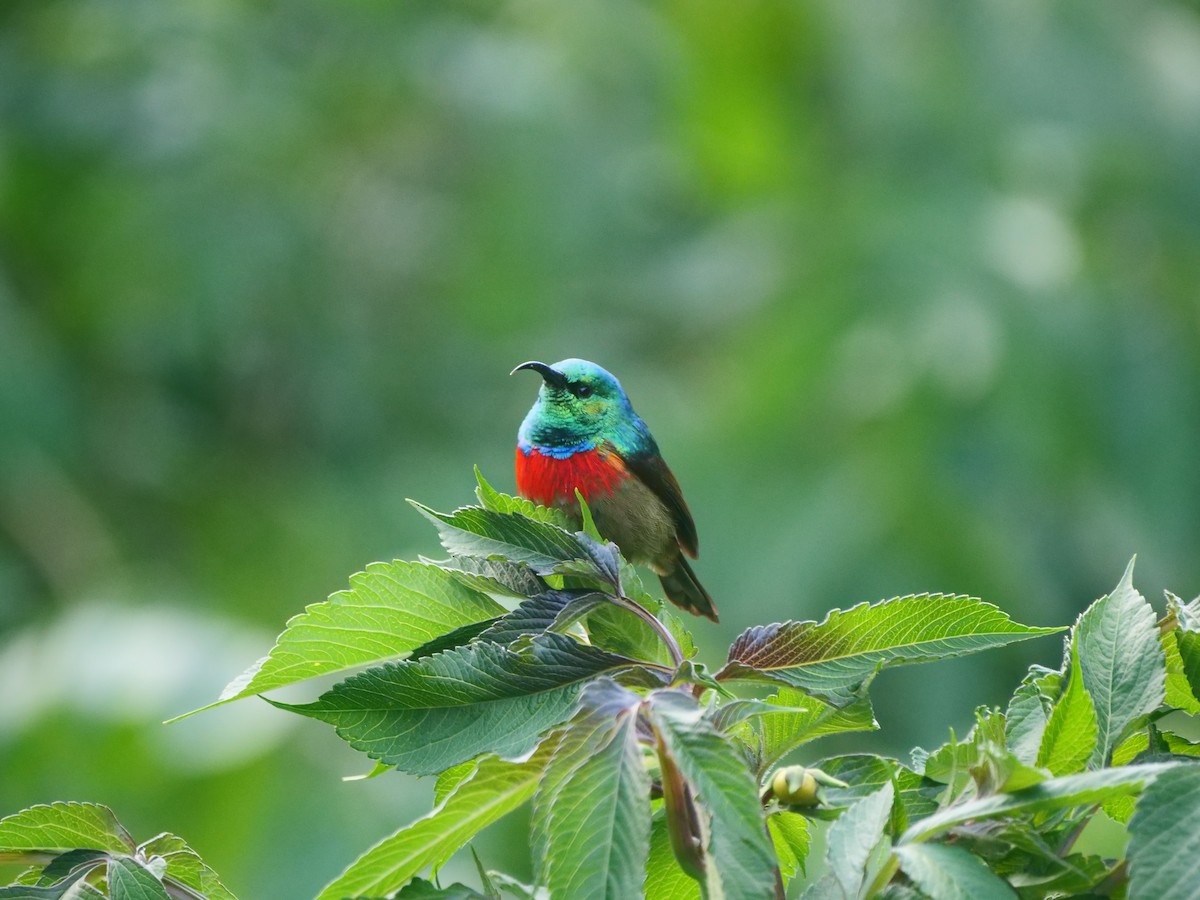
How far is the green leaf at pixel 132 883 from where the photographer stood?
6.01ft

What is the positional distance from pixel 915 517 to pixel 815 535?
67 cm

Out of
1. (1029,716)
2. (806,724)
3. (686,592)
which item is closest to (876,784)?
(806,724)

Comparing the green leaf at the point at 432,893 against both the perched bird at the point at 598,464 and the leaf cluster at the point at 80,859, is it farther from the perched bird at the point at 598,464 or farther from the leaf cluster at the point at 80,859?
the perched bird at the point at 598,464

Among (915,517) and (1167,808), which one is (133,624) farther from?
(1167,808)

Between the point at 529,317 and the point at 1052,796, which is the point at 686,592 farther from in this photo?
the point at 529,317

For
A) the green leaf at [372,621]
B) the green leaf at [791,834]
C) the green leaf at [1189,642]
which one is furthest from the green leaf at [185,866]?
the green leaf at [1189,642]

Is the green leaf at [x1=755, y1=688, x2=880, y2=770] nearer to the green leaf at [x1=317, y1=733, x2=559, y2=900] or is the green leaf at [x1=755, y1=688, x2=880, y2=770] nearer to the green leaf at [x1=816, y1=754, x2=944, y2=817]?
the green leaf at [x1=816, y1=754, x2=944, y2=817]

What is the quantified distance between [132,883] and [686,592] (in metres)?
2.64

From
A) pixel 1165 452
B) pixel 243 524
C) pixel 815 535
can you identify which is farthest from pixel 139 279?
pixel 1165 452

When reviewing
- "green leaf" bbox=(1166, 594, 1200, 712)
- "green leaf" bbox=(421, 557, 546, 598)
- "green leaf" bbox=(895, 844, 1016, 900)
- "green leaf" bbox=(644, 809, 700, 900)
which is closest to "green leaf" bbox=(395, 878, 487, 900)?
"green leaf" bbox=(644, 809, 700, 900)

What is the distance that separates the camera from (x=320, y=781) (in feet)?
18.6

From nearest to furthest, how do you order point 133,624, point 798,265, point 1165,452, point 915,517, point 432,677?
point 432,677, point 133,624, point 915,517, point 1165,452, point 798,265

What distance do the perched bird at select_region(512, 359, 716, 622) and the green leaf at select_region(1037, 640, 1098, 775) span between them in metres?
2.16

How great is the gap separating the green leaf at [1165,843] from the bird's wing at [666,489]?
2493 mm
